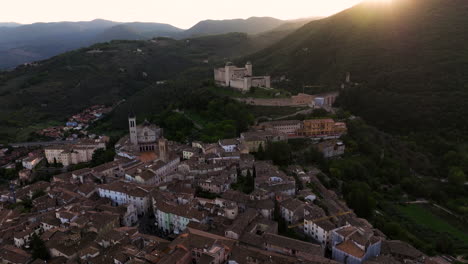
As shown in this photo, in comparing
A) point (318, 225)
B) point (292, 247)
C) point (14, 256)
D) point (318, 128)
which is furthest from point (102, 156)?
point (292, 247)

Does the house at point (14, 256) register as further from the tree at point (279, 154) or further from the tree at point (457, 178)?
the tree at point (457, 178)

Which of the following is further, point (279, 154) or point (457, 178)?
point (457, 178)

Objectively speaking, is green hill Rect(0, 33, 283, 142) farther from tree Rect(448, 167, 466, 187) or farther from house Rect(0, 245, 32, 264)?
tree Rect(448, 167, 466, 187)

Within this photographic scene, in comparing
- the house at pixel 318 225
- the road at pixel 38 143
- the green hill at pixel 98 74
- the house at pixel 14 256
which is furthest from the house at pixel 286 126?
the green hill at pixel 98 74

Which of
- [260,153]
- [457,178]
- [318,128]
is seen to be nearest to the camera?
[260,153]

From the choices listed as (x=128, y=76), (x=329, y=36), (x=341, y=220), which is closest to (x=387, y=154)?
(x=341, y=220)

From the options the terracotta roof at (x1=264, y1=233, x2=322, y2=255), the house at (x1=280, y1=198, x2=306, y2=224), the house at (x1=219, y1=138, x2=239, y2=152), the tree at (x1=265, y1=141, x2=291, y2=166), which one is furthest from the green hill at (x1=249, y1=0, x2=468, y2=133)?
the terracotta roof at (x1=264, y1=233, x2=322, y2=255)

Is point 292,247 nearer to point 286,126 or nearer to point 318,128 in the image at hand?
point 286,126
